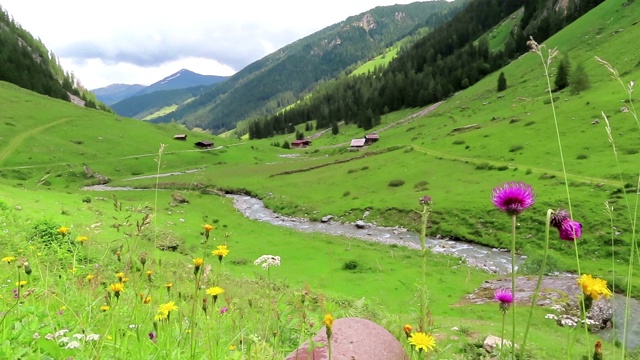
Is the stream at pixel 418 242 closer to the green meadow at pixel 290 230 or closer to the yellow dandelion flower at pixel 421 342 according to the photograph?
the green meadow at pixel 290 230

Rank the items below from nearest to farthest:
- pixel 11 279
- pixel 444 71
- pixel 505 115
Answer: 1. pixel 11 279
2. pixel 505 115
3. pixel 444 71

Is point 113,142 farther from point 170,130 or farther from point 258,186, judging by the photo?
point 258,186

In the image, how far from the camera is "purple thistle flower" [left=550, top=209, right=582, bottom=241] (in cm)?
238

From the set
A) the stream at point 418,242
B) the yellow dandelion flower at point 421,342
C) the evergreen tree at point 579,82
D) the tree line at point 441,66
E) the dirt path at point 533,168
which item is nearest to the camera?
the yellow dandelion flower at point 421,342

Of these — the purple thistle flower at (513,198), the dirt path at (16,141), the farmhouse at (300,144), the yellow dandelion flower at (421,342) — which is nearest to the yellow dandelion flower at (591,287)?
the purple thistle flower at (513,198)

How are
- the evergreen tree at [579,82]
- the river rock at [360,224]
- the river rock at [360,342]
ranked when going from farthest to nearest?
the evergreen tree at [579,82]
the river rock at [360,224]
the river rock at [360,342]

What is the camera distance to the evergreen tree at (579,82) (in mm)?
70062

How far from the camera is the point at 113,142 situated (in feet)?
335

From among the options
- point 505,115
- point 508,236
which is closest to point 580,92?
point 505,115

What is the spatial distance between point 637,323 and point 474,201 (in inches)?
850

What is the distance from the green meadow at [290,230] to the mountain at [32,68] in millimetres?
37716

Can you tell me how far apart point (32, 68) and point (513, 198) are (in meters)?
194

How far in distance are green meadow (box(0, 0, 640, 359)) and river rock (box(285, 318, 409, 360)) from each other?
32 cm

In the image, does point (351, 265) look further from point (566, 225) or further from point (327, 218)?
point (566, 225)
